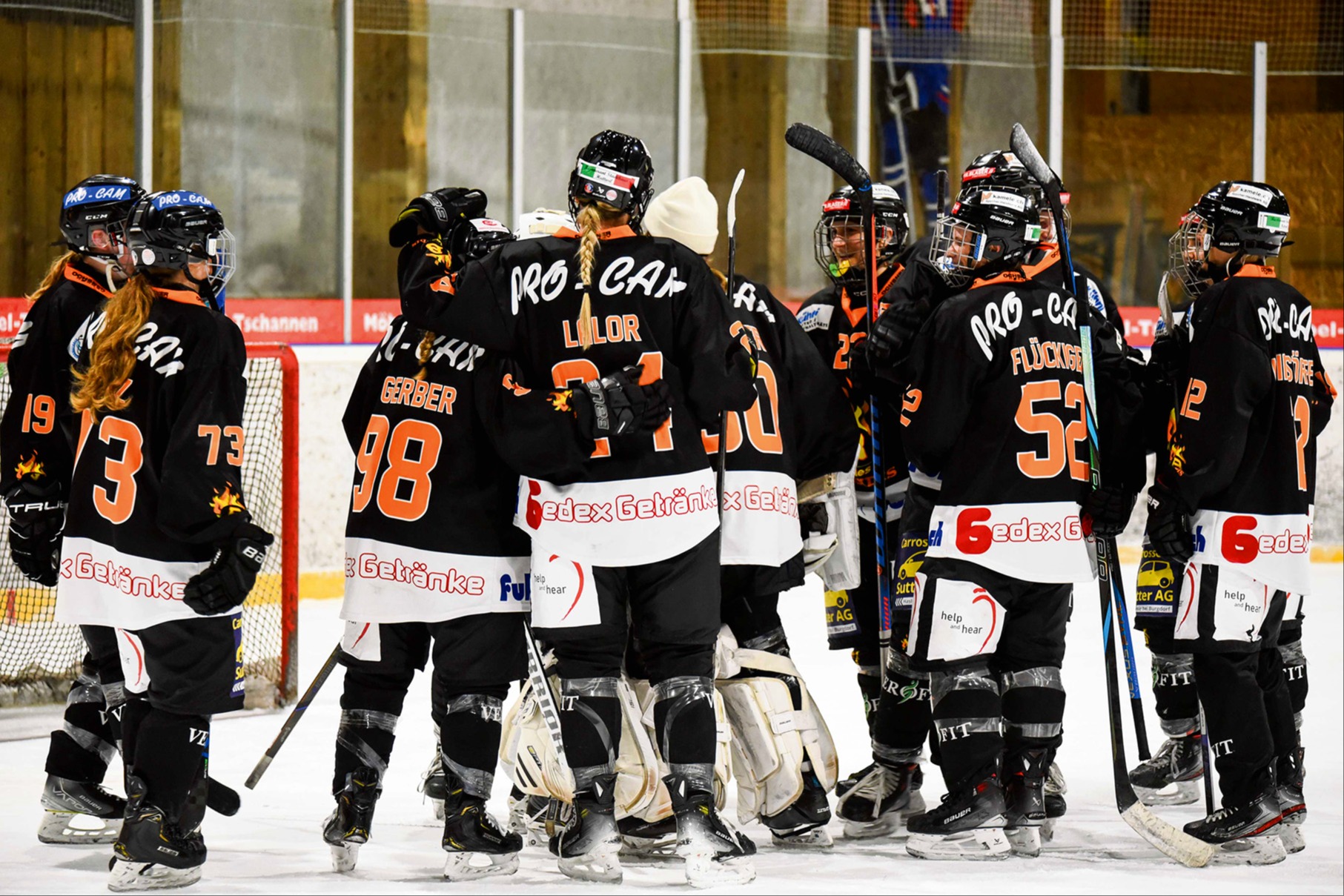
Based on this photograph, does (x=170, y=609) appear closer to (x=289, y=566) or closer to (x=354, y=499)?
(x=354, y=499)

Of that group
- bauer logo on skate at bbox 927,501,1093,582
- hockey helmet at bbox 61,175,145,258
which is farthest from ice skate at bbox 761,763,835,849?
hockey helmet at bbox 61,175,145,258

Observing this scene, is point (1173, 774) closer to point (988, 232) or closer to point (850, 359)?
point (850, 359)

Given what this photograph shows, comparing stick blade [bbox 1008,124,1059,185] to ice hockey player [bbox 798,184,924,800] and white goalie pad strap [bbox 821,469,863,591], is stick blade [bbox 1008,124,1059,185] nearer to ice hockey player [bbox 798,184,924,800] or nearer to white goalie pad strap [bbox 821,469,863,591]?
ice hockey player [bbox 798,184,924,800]

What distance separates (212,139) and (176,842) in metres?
5.32

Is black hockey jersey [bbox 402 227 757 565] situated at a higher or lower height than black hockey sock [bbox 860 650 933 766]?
higher

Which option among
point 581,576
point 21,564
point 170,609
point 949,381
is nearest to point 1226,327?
point 949,381

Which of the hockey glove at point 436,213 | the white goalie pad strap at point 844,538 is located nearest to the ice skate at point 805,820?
the white goalie pad strap at point 844,538

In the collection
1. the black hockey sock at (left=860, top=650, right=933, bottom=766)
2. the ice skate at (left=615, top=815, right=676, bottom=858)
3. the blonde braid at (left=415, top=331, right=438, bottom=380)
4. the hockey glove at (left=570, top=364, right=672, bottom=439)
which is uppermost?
the blonde braid at (left=415, top=331, right=438, bottom=380)

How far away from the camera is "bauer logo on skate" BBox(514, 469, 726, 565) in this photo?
3482 millimetres

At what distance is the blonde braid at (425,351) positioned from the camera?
360 cm

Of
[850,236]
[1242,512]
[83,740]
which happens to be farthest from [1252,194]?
[83,740]

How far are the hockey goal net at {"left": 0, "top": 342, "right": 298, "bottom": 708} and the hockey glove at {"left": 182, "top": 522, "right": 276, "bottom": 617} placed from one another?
6.83 ft

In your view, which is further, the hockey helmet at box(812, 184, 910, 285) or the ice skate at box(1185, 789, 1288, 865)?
the hockey helmet at box(812, 184, 910, 285)

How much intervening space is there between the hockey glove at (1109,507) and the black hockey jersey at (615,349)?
840 millimetres
